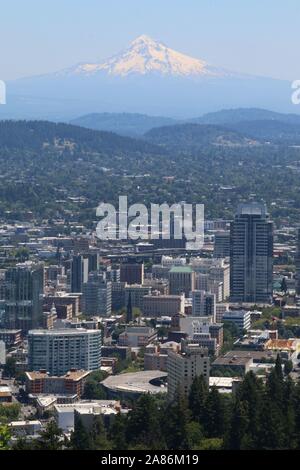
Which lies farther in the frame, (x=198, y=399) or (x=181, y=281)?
(x=181, y=281)

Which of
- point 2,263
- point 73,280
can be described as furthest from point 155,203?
point 73,280

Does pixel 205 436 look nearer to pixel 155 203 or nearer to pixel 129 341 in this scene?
pixel 129 341

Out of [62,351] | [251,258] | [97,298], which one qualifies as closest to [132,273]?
[251,258]

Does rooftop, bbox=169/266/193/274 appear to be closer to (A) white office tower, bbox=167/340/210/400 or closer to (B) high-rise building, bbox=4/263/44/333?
(B) high-rise building, bbox=4/263/44/333

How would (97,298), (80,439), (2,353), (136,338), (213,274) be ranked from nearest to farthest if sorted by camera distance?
1. (80,439)
2. (2,353)
3. (136,338)
4. (97,298)
5. (213,274)

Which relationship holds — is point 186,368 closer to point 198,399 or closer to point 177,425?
point 198,399

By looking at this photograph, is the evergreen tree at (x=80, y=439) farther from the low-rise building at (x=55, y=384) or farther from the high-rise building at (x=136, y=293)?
the high-rise building at (x=136, y=293)

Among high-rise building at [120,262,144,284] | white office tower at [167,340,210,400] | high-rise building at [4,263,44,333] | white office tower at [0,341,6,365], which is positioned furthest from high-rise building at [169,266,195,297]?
white office tower at [167,340,210,400]
